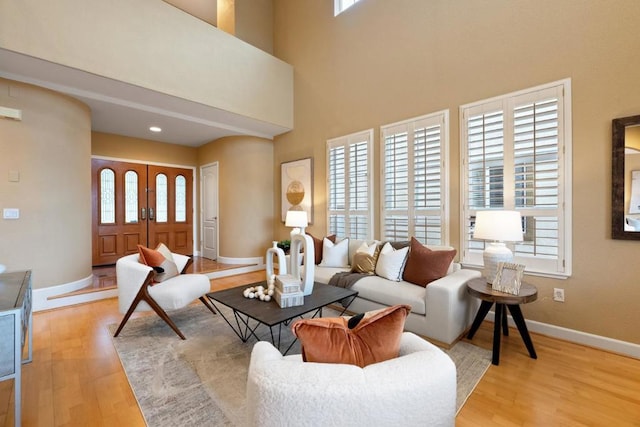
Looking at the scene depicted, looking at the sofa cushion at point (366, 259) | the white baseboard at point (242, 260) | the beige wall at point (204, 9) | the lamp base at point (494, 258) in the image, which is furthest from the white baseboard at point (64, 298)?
the beige wall at point (204, 9)

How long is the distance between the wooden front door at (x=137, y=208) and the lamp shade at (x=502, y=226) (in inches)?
234

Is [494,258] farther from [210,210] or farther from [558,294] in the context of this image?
[210,210]

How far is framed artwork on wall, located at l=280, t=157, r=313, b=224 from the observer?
4.90 meters

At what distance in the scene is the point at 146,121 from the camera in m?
4.57

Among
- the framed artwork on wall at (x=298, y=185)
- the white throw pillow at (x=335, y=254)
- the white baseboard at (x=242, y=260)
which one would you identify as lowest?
the white baseboard at (x=242, y=260)

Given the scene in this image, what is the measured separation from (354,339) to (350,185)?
135 inches

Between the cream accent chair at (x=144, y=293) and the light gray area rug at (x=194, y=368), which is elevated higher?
the cream accent chair at (x=144, y=293)

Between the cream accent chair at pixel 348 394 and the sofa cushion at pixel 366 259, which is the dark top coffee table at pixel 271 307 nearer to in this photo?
the sofa cushion at pixel 366 259

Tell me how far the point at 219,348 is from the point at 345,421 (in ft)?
6.35

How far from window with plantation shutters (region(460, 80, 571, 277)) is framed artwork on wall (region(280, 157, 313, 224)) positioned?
252 centimetres

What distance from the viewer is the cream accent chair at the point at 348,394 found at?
2.56ft

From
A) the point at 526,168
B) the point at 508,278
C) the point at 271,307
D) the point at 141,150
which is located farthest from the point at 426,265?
the point at 141,150

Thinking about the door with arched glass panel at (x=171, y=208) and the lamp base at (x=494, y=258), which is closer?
the lamp base at (x=494, y=258)

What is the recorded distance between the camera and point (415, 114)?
353 cm
